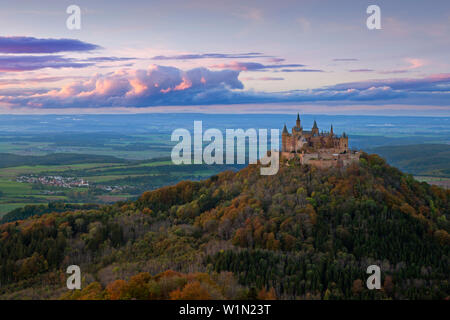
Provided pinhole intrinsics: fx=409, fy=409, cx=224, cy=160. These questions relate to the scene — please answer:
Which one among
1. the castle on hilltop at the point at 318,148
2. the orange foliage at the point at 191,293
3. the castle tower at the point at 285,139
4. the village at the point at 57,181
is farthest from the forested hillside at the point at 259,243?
the village at the point at 57,181

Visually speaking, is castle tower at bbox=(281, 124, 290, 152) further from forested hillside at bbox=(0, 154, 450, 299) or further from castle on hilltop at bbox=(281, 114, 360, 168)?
forested hillside at bbox=(0, 154, 450, 299)

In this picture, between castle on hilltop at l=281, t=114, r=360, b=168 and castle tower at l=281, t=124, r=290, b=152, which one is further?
castle tower at l=281, t=124, r=290, b=152

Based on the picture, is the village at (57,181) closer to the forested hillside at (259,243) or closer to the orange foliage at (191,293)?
the forested hillside at (259,243)

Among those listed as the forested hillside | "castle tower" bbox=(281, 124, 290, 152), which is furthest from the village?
"castle tower" bbox=(281, 124, 290, 152)

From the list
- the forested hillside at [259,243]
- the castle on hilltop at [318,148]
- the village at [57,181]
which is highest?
the castle on hilltop at [318,148]

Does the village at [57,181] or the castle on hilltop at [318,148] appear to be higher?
the castle on hilltop at [318,148]
